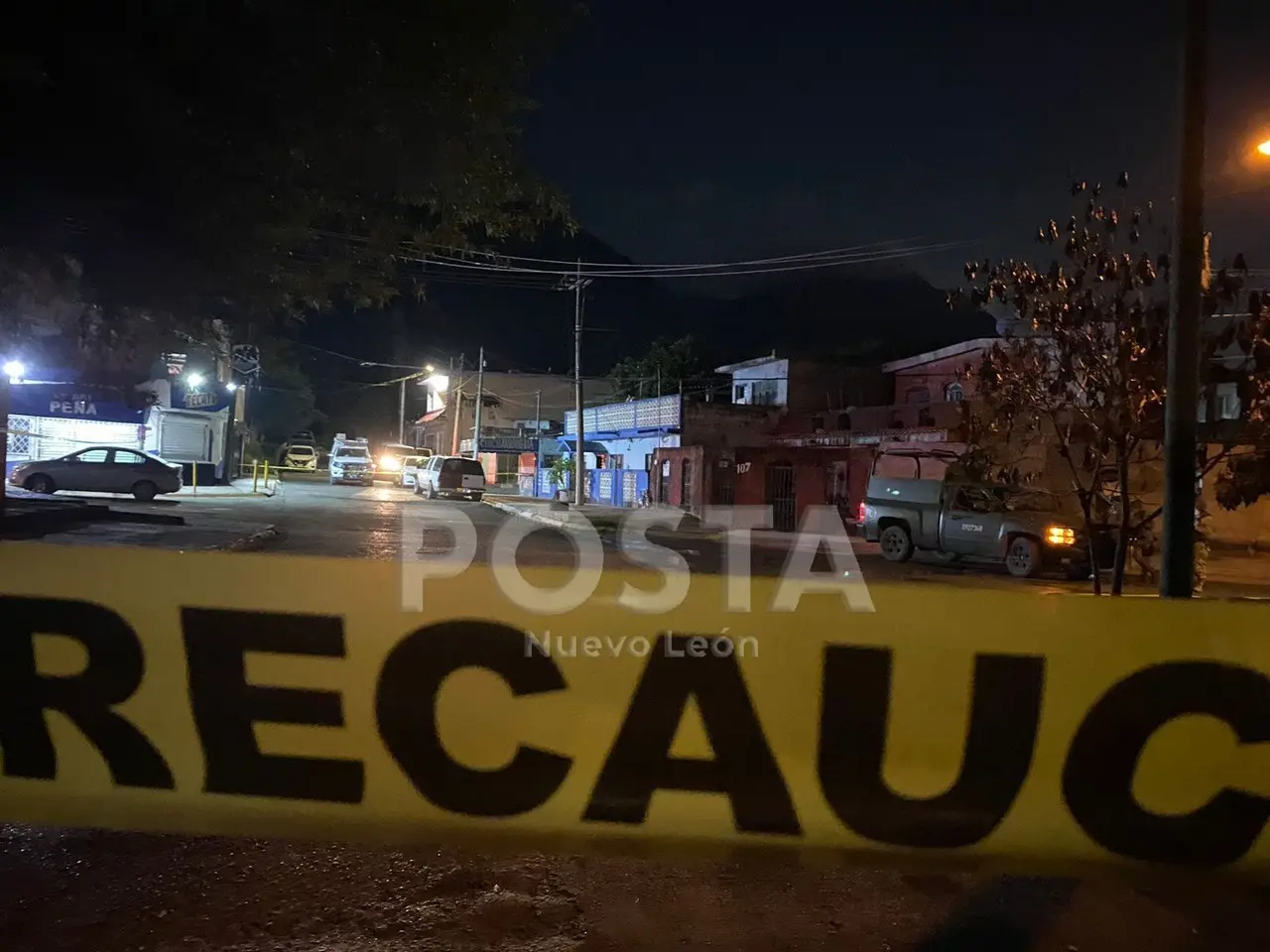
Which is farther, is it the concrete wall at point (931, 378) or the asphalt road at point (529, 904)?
the concrete wall at point (931, 378)

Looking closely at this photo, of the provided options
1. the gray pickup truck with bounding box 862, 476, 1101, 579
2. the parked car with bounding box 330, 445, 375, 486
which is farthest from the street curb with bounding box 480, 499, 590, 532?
the parked car with bounding box 330, 445, 375, 486

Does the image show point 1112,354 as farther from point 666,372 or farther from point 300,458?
point 300,458

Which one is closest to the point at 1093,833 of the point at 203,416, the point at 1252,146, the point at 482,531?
the point at 1252,146

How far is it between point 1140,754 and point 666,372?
40.7m

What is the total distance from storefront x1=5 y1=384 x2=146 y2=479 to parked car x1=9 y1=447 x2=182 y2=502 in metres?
4.03

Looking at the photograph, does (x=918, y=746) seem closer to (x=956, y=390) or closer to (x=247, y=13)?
(x=247, y=13)

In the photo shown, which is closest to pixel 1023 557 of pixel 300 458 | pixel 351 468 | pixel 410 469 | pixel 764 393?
pixel 764 393

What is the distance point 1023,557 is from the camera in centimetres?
1576

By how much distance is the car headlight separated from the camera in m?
15.3

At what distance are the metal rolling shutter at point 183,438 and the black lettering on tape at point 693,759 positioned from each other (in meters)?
32.6

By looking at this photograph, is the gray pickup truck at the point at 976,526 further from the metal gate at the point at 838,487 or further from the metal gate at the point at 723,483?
the metal gate at the point at 723,483

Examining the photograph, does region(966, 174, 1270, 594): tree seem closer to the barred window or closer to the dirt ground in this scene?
the dirt ground

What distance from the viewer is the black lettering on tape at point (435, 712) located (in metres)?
4.38

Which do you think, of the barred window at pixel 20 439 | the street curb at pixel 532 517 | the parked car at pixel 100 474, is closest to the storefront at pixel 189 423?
the barred window at pixel 20 439
